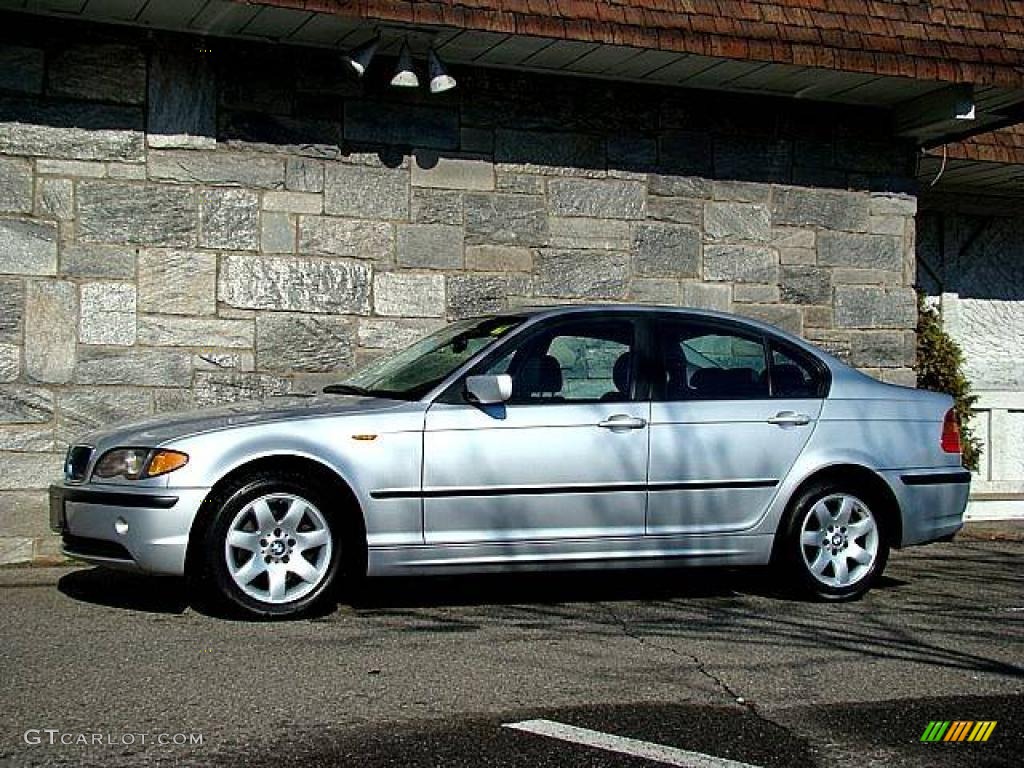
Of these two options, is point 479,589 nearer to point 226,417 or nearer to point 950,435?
point 226,417

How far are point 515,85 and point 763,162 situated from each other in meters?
2.04

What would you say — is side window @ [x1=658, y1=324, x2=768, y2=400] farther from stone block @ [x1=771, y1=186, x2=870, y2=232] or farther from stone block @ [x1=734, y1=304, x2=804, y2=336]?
stone block @ [x1=771, y1=186, x2=870, y2=232]

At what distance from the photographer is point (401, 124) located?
33.6 ft

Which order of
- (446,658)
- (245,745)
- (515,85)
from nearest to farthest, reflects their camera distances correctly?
(245,745) → (446,658) → (515,85)

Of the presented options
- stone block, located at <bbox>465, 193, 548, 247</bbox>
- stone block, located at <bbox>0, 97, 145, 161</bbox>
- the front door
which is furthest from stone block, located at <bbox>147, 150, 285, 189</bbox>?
the front door

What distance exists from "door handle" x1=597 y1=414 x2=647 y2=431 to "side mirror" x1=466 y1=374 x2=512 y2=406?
0.57 m

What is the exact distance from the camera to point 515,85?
1058 centimetres

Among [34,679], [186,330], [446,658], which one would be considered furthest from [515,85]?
[34,679]

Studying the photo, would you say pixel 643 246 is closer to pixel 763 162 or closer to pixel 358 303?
pixel 763 162

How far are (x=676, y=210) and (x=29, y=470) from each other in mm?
4874

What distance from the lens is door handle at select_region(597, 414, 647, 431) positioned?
A: 7.57m

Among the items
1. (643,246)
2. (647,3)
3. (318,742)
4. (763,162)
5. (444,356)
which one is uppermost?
(647,3)

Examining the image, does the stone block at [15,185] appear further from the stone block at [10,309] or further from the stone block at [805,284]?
the stone block at [805,284]

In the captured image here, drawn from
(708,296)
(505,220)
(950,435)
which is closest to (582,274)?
(505,220)
